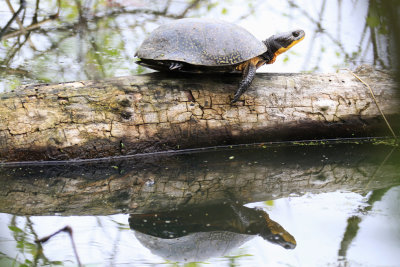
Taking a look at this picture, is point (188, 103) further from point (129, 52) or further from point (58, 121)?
point (129, 52)

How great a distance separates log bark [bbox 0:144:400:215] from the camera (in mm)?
2725

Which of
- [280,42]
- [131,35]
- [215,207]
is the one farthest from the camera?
[131,35]

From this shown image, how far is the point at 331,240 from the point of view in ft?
7.33

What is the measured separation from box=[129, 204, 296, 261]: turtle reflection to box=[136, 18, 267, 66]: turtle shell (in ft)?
4.12

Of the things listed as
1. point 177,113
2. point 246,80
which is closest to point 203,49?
point 246,80

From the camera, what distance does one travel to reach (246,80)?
3.45 m

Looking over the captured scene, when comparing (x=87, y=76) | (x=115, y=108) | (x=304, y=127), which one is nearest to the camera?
(x=115, y=108)

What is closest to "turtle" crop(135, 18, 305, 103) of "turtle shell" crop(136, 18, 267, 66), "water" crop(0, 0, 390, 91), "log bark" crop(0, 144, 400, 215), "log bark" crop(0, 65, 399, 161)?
"turtle shell" crop(136, 18, 267, 66)

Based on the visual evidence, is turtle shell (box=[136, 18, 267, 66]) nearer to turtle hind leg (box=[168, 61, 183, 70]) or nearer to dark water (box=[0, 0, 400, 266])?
turtle hind leg (box=[168, 61, 183, 70])

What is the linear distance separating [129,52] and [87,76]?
0.83 m

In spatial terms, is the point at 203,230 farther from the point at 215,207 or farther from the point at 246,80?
the point at 246,80

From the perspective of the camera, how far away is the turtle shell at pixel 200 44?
3334mm

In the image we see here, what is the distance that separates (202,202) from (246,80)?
1.19m

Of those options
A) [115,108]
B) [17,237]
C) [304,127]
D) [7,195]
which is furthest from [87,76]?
[17,237]
